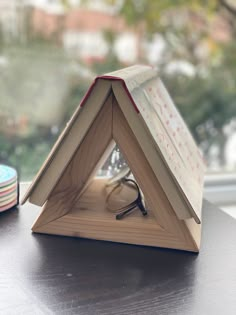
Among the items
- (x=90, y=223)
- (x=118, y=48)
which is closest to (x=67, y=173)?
(x=90, y=223)

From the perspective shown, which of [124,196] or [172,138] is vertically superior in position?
[172,138]

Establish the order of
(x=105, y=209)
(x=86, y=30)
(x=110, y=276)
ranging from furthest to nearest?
(x=86, y=30) < (x=105, y=209) < (x=110, y=276)

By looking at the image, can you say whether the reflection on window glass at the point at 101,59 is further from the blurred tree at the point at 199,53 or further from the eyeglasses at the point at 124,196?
the eyeglasses at the point at 124,196

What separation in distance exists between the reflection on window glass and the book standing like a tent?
503 mm

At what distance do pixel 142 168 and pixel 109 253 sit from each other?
0.14 meters

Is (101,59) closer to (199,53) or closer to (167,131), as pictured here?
(199,53)

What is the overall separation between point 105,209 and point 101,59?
64 cm

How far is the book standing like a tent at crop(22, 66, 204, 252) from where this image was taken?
2.69 feet

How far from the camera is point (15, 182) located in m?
0.99

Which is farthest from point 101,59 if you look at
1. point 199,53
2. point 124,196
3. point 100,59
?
point 124,196

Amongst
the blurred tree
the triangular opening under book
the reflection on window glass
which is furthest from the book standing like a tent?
the blurred tree

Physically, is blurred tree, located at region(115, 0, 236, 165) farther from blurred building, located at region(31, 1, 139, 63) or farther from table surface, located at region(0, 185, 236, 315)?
table surface, located at region(0, 185, 236, 315)

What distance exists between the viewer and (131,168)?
2.79 feet

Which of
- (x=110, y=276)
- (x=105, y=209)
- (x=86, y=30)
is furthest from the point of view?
(x=86, y=30)
